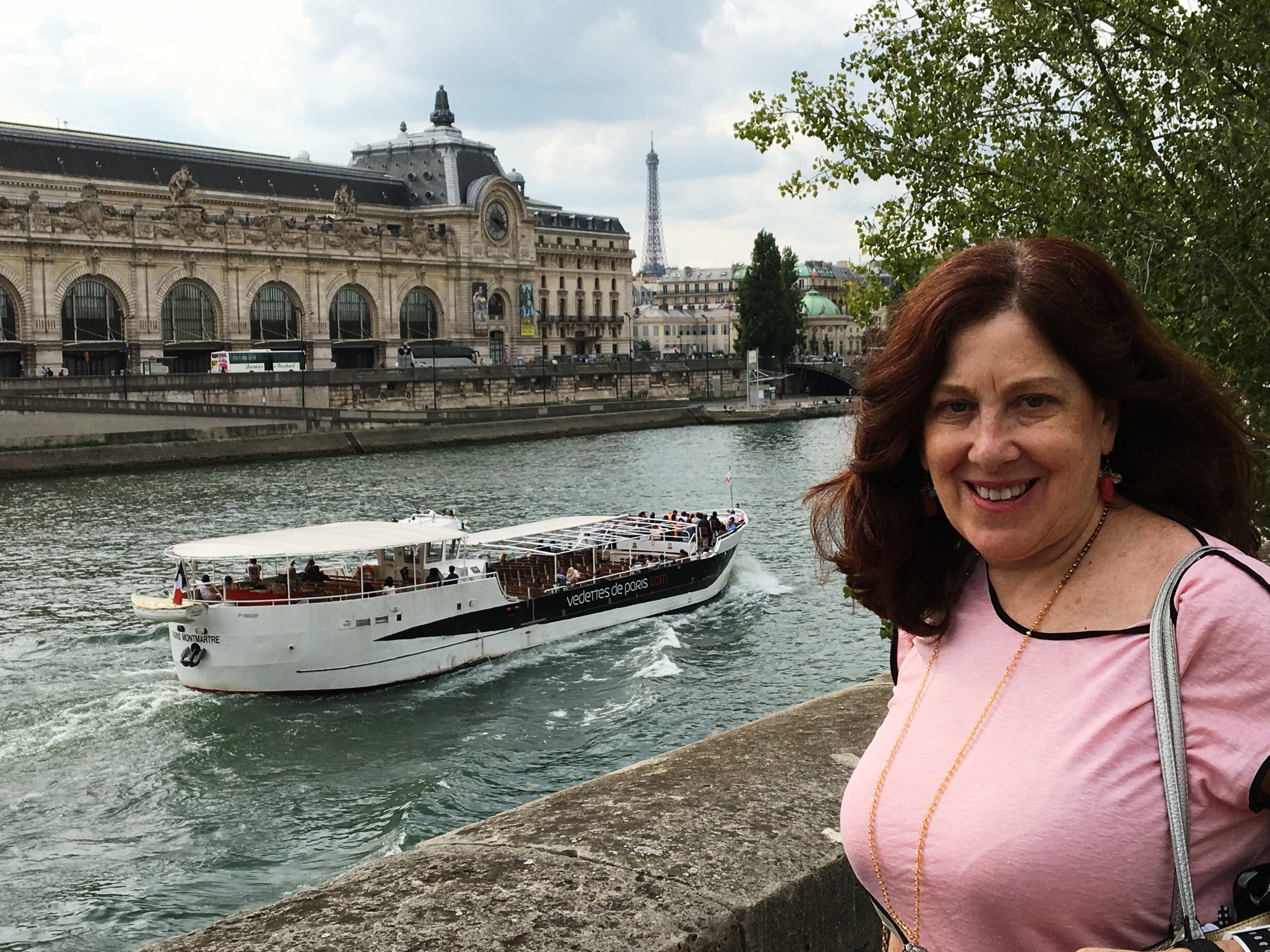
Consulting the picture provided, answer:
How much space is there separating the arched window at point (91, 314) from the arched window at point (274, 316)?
28.0 feet

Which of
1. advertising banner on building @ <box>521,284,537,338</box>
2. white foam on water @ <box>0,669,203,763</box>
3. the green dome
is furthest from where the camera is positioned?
the green dome

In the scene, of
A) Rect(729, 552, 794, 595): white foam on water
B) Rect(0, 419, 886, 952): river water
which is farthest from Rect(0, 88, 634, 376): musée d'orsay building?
Rect(729, 552, 794, 595): white foam on water

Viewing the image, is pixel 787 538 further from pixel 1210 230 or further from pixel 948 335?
pixel 948 335

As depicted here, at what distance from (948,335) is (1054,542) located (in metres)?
0.36

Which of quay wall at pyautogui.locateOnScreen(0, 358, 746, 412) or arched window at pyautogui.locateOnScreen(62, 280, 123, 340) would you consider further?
arched window at pyautogui.locateOnScreen(62, 280, 123, 340)

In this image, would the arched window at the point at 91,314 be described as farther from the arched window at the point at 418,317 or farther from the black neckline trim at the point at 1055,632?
the black neckline trim at the point at 1055,632

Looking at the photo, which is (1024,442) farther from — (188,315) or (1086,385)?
(188,315)

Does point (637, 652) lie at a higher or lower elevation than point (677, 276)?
lower

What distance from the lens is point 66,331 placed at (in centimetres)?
6781

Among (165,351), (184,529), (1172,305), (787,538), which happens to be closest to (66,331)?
(165,351)

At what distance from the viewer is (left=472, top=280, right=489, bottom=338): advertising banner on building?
92.1 m

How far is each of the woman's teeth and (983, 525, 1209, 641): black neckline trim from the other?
→ 158mm

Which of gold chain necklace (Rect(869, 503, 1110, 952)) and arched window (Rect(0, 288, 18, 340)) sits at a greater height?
arched window (Rect(0, 288, 18, 340))

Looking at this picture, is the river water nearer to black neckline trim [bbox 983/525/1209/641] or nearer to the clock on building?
black neckline trim [bbox 983/525/1209/641]
